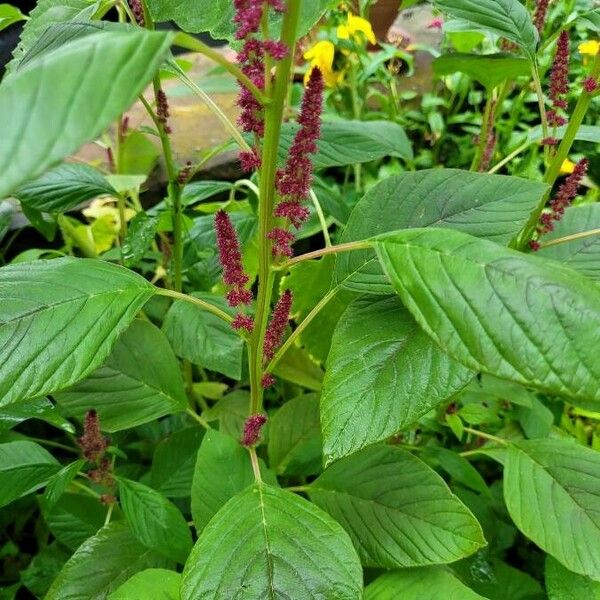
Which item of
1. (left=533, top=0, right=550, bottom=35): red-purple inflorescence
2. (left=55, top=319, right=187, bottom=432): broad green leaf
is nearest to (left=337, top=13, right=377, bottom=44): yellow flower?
(left=533, top=0, right=550, bottom=35): red-purple inflorescence

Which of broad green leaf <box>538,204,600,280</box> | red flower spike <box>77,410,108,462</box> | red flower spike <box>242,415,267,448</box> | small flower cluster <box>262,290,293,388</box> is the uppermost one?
broad green leaf <box>538,204,600,280</box>

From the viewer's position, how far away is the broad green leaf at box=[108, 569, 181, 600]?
624 millimetres

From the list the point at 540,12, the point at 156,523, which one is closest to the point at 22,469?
the point at 156,523

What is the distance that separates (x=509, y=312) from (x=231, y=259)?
10.8 inches

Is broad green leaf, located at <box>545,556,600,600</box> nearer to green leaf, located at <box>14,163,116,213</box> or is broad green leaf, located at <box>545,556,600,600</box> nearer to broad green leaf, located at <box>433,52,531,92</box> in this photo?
A: broad green leaf, located at <box>433,52,531,92</box>

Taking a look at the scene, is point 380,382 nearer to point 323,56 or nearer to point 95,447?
point 95,447

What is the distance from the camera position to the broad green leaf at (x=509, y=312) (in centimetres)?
43

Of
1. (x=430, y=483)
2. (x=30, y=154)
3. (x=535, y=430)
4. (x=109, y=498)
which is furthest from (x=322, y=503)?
(x=30, y=154)

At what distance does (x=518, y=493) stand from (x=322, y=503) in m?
0.23

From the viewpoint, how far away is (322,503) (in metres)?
0.77

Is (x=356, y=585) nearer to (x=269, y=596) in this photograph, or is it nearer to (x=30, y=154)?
(x=269, y=596)

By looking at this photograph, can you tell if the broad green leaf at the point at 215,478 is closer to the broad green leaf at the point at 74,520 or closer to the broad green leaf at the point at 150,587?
the broad green leaf at the point at 150,587

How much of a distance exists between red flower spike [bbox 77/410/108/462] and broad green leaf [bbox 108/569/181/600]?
0.16 meters

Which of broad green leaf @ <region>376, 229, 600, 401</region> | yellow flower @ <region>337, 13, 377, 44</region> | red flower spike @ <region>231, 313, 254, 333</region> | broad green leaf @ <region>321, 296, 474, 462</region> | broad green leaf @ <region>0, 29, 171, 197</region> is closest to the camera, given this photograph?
broad green leaf @ <region>0, 29, 171, 197</region>
